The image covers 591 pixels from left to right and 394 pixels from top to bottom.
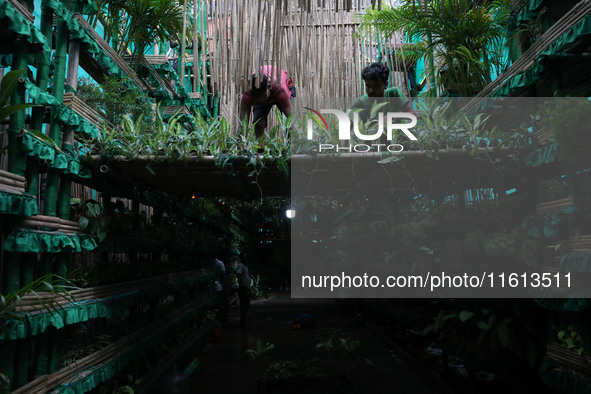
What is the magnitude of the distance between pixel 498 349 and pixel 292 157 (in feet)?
7.83

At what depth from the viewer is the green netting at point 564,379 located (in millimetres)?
2896

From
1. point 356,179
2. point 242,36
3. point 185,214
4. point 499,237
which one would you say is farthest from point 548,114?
point 185,214

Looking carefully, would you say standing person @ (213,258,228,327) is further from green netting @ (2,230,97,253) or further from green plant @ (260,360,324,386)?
green netting @ (2,230,97,253)

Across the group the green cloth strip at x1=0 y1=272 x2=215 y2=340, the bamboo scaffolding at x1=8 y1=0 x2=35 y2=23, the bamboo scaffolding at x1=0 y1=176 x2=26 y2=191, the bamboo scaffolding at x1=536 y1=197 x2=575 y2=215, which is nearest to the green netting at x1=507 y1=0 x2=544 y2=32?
the bamboo scaffolding at x1=536 y1=197 x2=575 y2=215

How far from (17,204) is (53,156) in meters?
0.58

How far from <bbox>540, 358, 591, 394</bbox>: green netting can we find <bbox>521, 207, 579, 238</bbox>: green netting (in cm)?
93

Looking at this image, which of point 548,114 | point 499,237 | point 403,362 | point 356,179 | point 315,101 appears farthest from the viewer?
point 403,362

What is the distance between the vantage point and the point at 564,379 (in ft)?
10.2

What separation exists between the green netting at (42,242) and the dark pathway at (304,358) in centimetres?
245

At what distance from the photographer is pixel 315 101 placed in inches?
220

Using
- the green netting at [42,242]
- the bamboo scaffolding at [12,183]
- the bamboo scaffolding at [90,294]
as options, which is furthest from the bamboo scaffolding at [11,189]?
the bamboo scaffolding at [90,294]

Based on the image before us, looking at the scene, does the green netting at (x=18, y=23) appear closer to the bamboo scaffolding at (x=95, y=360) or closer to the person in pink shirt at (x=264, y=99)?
the person in pink shirt at (x=264, y=99)

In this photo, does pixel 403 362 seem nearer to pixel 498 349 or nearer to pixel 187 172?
pixel 498 349

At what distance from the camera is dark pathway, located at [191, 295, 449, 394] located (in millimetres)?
5254
